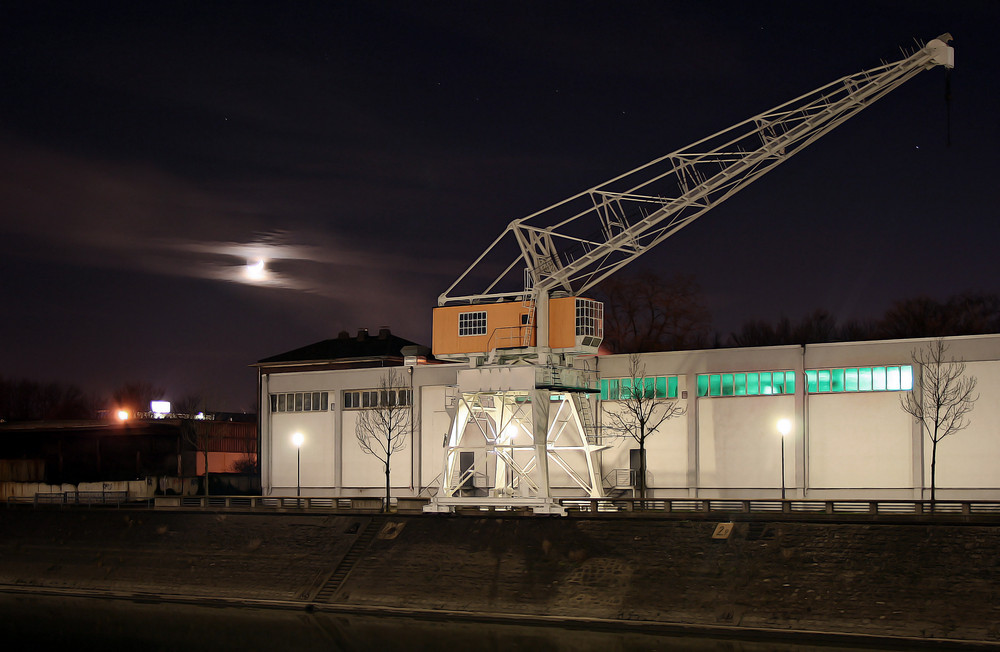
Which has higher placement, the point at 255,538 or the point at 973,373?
the point at 973,373

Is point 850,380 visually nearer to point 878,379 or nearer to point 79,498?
point 878,379

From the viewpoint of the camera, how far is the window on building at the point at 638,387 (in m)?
55.1

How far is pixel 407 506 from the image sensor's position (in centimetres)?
5125

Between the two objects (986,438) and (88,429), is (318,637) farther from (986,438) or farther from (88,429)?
(88,429)

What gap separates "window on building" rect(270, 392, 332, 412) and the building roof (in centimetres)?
355

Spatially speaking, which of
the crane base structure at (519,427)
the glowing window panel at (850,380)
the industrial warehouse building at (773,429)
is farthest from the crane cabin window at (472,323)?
the glowing window panel at (850,380)

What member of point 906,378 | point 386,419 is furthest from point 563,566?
point 386,419

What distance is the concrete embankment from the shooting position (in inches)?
1339

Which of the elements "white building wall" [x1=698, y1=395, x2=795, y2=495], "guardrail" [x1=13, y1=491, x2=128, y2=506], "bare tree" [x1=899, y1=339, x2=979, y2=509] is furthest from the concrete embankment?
"bare tree" [x1=899, y1=339, x2=979, y2=509]

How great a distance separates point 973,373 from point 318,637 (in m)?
30.8

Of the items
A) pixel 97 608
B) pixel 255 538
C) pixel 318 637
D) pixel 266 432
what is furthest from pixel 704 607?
pixel 266 432

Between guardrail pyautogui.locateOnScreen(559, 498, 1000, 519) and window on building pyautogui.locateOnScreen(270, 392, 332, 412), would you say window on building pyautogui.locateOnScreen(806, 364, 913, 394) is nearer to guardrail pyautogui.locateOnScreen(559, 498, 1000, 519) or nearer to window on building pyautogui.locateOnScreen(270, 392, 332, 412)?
guardrail pyautogui.locateOnScreen(559, 498, 1000, 519)

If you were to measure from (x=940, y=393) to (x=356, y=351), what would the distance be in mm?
38359

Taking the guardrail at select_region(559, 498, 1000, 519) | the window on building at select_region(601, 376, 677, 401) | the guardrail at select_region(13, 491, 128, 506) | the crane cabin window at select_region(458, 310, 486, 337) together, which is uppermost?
the crane cabin window at select_region(458, 310, 486, 337)
